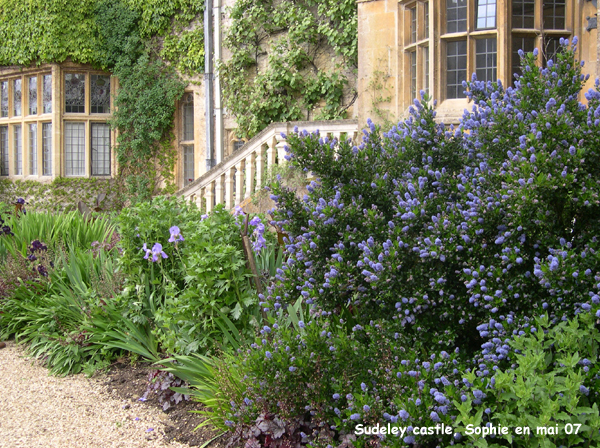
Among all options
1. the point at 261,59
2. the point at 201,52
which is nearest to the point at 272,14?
the point at 261,59

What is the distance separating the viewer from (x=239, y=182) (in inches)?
337

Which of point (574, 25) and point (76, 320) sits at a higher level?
point (574, 25)

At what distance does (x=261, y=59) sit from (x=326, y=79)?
189 cm

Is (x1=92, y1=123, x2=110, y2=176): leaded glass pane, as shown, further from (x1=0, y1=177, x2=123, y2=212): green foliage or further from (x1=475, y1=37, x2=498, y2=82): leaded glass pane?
(x1=475, y1=37, x2=498, y2=82): leaded glass pane

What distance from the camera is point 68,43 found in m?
12.4

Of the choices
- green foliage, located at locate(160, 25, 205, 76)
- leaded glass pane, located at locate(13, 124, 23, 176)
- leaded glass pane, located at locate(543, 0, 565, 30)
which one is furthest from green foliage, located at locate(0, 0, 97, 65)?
leaded glass pane, located at locate(543, 0, 565, 30)

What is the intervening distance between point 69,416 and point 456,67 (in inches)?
223

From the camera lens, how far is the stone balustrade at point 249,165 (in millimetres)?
7863

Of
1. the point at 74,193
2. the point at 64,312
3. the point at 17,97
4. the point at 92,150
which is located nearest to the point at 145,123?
the point at 92,150

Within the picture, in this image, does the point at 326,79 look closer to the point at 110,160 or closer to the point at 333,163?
the point at 110,160

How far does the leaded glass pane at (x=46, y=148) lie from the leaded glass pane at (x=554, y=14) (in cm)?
1067

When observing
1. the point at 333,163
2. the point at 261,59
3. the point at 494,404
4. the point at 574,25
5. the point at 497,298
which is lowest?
the point at 494,404

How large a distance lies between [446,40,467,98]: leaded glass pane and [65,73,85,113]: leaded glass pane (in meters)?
8.92

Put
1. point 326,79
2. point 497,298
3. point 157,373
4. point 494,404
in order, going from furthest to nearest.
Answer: point 326,79
point 157,373
point 497,298
point 494,404
